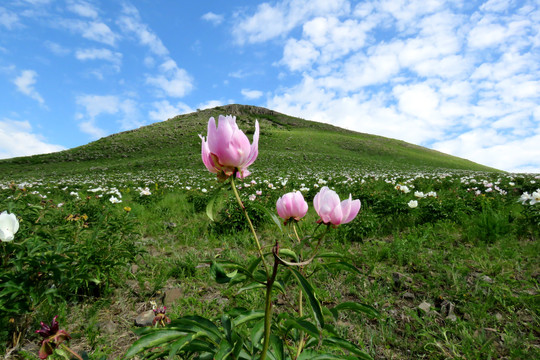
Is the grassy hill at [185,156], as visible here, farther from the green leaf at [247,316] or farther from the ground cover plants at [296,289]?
the green leaf at [247,316]

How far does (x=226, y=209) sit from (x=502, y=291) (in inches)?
Result: 144

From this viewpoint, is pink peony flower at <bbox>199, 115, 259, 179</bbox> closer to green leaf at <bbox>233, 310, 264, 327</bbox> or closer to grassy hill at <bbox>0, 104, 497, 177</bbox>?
green leaf at <bbox>233, 310, 264, 327</bbox>

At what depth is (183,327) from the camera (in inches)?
36.9

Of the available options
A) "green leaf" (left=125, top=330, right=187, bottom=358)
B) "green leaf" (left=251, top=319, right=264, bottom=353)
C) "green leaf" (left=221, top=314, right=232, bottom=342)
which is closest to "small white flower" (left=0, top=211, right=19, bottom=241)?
"green leaf" (left=125, top=330, right=187, bottom=358)

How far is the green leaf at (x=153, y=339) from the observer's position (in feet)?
2.77

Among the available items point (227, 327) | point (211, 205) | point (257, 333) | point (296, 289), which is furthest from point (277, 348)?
point (296, 289)

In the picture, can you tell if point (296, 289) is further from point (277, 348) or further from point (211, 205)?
point (211, 205)

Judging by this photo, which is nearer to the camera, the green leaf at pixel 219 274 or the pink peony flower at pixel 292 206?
the green leaf at pixel 219 274

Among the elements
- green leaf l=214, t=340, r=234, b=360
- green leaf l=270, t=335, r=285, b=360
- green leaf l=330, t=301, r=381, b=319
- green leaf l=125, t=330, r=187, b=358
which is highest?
green leaf l=330, t=301, r=381, b=319

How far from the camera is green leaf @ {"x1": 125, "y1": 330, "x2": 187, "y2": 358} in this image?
0.85 m

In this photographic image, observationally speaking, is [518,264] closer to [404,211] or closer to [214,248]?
[404,211]

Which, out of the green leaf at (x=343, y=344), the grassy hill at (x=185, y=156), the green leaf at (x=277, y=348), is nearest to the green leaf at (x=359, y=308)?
the green leaf at (x=343, y=344)

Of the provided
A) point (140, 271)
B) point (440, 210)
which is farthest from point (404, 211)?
point (140, 271)

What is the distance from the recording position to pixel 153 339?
87cm
